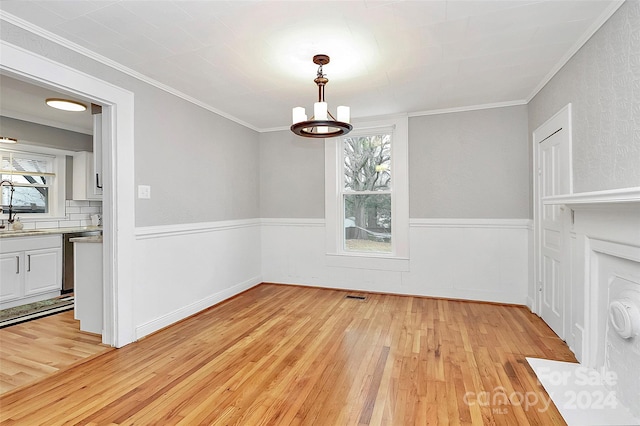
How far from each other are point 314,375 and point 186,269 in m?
1.96

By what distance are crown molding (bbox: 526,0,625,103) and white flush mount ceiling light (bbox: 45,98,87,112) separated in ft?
15.7

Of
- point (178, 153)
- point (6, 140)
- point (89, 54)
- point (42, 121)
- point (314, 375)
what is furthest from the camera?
point (42, 121)

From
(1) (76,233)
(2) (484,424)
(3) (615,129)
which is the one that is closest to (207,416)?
(2) (484,424)

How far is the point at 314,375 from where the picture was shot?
222 cm

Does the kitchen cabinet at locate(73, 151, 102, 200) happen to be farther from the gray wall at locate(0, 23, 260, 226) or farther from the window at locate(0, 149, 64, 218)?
the gray wall at locate(0, 23, 260, 226)

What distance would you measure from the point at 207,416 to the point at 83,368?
1.25m

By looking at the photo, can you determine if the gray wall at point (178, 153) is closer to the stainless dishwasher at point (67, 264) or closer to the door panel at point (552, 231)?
the stainless dishwasher at point (67, 264)

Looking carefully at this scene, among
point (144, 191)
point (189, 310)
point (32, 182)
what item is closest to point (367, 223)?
point (189, 310)

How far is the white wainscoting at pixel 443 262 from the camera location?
12.3 feet

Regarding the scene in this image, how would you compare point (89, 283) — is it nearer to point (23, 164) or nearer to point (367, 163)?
point (23, 164)

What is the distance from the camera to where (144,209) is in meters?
2.95

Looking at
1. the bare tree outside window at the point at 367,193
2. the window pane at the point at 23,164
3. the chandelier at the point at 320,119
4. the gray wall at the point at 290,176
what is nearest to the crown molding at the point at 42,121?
the window pane at the point at 23,164

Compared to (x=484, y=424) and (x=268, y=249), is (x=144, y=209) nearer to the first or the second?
(x=268, y=249)

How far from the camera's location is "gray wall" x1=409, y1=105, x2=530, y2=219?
146 inches
